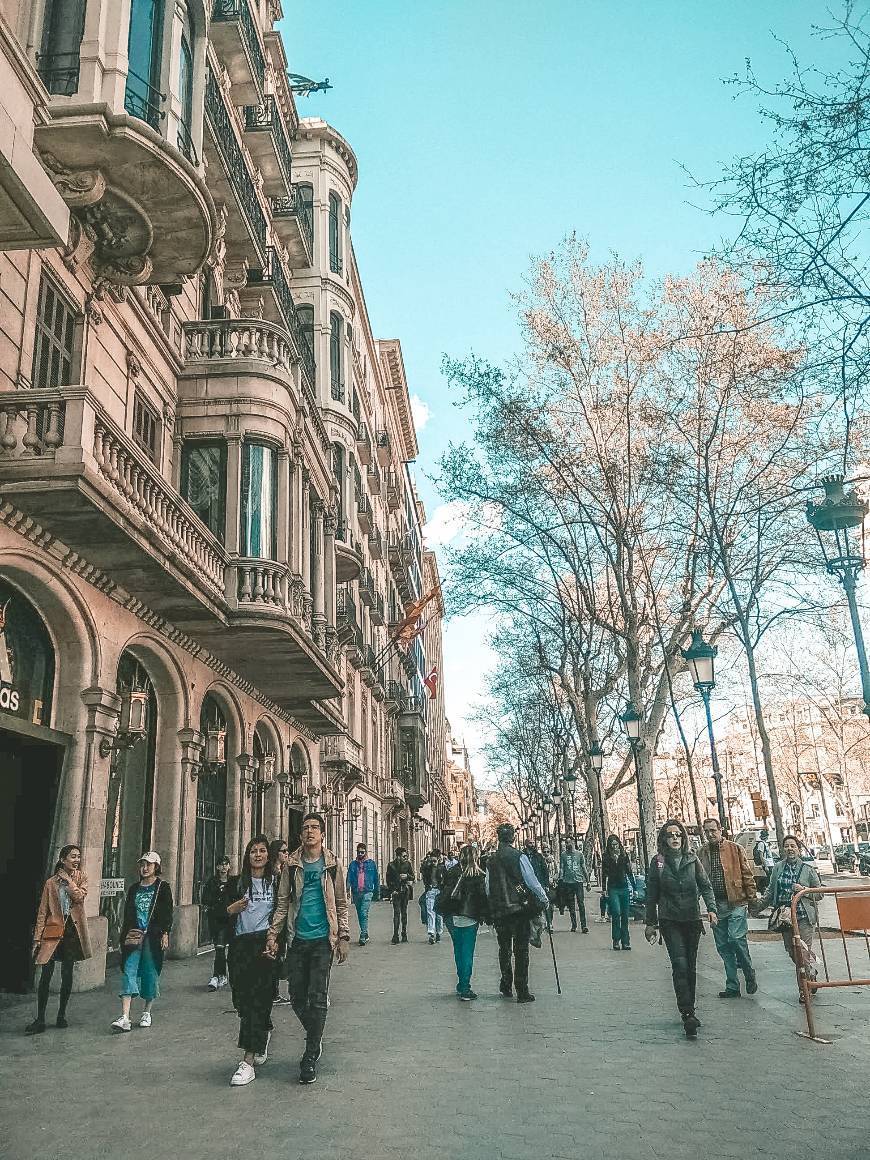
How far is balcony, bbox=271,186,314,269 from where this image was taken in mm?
25109

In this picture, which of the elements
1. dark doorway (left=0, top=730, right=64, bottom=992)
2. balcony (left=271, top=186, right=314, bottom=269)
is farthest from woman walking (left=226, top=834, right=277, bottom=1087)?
balcony (left=271, top=186, right=314, bottom=269)

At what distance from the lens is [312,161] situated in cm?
3247

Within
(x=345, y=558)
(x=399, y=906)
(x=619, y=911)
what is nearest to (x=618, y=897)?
(x=619, y=911)

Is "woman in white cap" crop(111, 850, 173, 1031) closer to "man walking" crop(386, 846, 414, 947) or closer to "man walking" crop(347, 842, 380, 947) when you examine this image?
"man walking" crop(347, 842, 380, 947)

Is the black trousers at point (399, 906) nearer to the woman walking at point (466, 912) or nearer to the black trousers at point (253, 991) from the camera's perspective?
the woman walking at point (466, 912)

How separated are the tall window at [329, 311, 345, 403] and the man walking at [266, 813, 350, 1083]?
86.8ft

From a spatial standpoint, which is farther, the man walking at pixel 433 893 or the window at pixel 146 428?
the man walking at pixel 433 893

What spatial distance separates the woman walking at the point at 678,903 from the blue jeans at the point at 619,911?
6.85 m

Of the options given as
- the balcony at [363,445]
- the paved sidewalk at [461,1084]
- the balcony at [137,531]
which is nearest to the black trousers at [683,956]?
the paved sidewalk at [461,1084]

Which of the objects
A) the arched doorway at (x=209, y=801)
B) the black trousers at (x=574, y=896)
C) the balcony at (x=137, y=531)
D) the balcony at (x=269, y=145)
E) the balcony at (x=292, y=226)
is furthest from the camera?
the balcony at (x=292, y=226)

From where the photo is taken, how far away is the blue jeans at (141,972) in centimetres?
859

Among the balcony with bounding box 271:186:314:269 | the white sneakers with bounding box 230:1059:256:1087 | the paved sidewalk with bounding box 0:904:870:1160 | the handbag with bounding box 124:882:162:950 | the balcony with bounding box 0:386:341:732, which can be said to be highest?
the balcony with bounding box 271:186:314:269

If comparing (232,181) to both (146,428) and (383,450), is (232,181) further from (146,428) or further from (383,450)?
(383,450)

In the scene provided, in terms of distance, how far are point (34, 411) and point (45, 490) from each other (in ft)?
3.71
